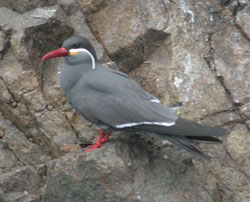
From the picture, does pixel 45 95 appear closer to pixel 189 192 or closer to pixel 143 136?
pixel 143 136

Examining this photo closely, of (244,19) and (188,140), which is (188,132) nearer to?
(188,140)

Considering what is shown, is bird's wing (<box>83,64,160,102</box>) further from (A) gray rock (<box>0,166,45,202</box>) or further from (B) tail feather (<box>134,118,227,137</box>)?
(A) gray rock (<box>0,166,45,202</box>)

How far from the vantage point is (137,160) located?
479cm

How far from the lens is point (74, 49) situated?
5109 mm

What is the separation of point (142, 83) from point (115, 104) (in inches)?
52.1

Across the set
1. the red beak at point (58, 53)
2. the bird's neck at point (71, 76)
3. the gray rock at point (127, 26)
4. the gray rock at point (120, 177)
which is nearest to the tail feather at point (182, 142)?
the gray rock at point (120, 177)

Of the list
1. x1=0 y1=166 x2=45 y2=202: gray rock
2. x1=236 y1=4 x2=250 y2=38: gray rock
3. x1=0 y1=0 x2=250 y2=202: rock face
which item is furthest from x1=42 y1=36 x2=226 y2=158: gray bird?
x1=236 y1=4 x2=250 y2=38: gray rock

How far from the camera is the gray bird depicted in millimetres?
4562

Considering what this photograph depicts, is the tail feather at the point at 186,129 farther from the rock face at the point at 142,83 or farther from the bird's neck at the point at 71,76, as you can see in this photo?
the bird's neck at the point at 71,76

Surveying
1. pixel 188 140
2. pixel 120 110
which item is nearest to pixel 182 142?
pixel 188 140

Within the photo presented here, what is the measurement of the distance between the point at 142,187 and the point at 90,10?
9.49 ft

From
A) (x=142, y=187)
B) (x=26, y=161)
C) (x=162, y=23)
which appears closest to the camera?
(x=142, y=187)

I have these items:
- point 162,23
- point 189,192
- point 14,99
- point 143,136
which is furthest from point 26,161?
point 162,23

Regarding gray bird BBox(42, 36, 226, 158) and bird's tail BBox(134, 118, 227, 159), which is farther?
gray bird BBox(42, 36, 226, 158)
